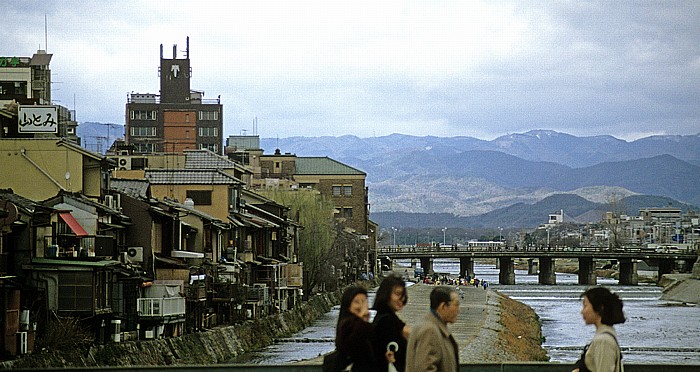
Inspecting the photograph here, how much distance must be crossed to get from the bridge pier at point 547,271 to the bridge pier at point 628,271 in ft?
27.3

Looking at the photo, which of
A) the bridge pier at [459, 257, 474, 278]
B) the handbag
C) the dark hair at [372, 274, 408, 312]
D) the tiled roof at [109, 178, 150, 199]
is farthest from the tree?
the bridge pier at [459, 257, 474, 278]

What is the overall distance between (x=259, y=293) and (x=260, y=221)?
31.8 ft

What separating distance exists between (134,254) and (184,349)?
369 centimetres

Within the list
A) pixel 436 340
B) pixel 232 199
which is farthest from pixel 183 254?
pixel 436 340

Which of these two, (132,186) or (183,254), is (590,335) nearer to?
(132,186)

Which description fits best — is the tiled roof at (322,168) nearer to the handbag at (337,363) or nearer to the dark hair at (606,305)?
the handbag at (337,363)

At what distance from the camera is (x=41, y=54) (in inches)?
2862

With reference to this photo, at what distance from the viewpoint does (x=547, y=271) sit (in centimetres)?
14600

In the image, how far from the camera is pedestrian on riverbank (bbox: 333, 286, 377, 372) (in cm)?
1015

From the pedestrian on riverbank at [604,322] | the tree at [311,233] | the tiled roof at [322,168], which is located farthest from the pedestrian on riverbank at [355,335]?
the tiled roof at [322,168]

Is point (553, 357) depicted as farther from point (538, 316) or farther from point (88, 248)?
point (538, 316)

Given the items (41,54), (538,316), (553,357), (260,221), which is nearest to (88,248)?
(553,357)

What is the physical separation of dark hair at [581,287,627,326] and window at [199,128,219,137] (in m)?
110

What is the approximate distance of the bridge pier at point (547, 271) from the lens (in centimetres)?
14438
